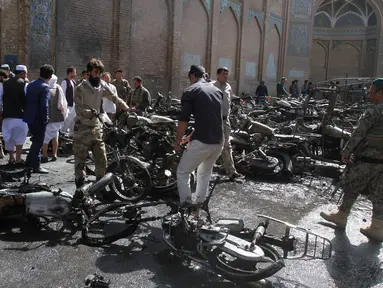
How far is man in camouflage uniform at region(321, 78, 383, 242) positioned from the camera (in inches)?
197

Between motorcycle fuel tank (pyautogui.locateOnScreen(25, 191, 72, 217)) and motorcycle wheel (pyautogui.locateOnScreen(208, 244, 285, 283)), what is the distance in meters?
1.80

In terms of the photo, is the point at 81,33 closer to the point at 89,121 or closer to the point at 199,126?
the point at 89,121

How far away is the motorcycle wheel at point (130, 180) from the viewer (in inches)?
231

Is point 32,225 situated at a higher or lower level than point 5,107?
lower

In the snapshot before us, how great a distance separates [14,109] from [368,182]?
5944 millimetres

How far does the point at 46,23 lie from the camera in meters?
12.3

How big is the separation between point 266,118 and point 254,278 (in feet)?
28.3

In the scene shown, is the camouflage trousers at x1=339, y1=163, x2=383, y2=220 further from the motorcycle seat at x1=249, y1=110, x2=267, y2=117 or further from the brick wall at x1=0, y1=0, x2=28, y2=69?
the brick wall at x1=0, y1=0, x2=28, y2=69

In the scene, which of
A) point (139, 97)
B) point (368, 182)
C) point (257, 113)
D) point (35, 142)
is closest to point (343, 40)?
point (257, 113)

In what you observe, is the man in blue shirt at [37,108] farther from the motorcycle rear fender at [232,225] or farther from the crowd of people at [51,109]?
the motorcycle rear fender at [232,225]

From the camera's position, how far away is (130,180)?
231 inches

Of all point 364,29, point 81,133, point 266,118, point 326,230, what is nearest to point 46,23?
point 266,118

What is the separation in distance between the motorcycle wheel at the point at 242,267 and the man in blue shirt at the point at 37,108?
4.66 m

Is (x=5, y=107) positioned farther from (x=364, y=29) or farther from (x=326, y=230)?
(x=364, y=29)
